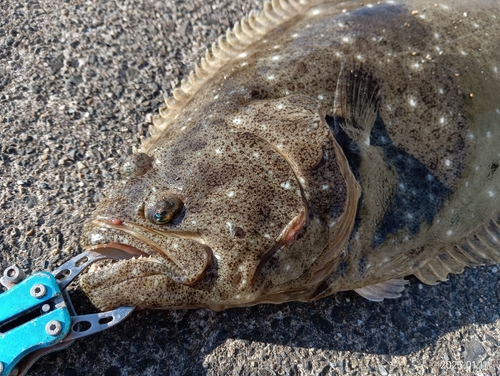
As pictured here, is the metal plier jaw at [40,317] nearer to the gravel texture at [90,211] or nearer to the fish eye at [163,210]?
the gravel texture at [90,211]

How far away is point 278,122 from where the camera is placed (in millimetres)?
2387

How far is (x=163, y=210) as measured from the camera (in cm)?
213

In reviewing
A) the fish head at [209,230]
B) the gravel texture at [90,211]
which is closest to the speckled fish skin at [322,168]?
the fish head at [209,230]

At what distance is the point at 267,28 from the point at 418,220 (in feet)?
5.16

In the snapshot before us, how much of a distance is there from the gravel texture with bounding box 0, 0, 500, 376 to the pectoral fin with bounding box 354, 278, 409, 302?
0.09 metres

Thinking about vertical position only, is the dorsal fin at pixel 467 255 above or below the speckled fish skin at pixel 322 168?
below

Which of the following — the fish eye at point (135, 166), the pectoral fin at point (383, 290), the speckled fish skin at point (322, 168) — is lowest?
the pectoral fin at point (383, 290)

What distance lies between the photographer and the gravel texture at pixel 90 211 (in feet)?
8.32

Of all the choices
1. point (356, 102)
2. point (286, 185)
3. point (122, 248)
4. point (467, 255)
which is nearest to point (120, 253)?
point (122, 248)

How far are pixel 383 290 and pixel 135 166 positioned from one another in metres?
1.57

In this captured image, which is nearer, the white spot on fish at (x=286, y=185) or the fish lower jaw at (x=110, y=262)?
the fish lower jaw at (x=110, y=262)

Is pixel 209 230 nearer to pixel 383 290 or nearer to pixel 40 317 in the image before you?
pixel 40 317

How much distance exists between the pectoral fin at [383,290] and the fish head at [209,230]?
23.3 inches

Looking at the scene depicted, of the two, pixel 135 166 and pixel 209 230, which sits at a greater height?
pixel 135 166
